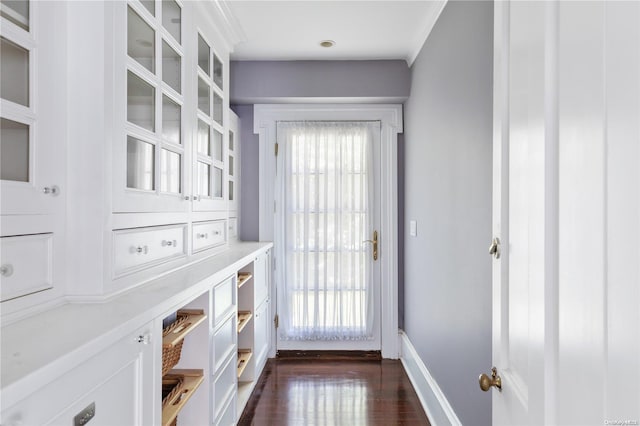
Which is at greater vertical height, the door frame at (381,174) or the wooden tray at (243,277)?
the door frame at (381,174)

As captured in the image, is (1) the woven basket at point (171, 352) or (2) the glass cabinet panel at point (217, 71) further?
(2) the glass cabinet panel at point (217, 71)

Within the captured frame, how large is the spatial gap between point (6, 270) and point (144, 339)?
1.21ft

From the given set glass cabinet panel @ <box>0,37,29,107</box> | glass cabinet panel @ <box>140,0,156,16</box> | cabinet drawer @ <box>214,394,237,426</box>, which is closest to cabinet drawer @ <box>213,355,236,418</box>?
cabinet drawer @ <box>214,394,237,426</box>

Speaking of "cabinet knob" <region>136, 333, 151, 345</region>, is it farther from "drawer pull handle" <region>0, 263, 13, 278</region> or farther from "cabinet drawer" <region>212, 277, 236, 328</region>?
"cabinet drawer" <region>212, 277, 236, 328</region>

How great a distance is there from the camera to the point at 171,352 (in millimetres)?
1423

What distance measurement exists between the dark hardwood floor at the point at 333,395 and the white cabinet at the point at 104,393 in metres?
1.46

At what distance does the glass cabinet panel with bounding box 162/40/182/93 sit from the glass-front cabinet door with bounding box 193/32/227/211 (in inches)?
8.0

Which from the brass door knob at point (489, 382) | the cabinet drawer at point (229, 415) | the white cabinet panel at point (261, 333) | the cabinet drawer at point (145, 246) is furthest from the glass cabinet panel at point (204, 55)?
the brass door knob at point (489, 382)

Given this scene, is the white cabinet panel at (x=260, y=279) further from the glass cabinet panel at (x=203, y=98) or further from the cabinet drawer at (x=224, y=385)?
the glass cabinet panel at (x=203, y=98)

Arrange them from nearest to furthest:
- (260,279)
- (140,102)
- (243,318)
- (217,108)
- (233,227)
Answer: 1. (140,102)
2. (217,108)
3. (243,318)
4. (260,279)
5. (233,227)

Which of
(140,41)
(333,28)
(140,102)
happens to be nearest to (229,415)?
(140,102)

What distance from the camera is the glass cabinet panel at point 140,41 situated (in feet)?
4.33

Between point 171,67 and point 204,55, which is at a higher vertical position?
point 204,55

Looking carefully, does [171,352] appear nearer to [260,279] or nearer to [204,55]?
[260,279]
